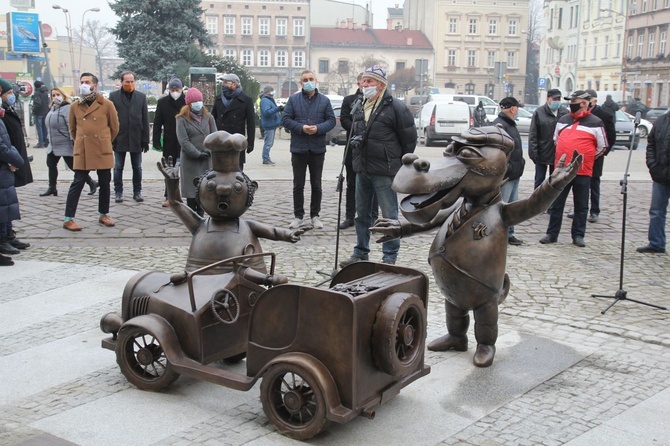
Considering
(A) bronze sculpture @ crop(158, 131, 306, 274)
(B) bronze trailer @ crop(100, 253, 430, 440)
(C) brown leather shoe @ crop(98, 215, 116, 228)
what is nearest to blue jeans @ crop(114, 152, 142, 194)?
(C) brown leather shoe @ crop(98, 215, 116, 228)

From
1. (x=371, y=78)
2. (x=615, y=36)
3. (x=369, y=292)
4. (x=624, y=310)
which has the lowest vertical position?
(x=624, y=310)

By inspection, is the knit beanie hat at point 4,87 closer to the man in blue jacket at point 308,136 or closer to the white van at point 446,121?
the man in blue jacket at point 308,136

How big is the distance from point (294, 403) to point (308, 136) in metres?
5.81

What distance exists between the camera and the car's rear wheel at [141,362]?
413 centimetres

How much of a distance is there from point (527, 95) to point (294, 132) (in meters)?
83.7

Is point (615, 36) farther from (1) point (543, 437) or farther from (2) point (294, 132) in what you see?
(1) point (543, 437)

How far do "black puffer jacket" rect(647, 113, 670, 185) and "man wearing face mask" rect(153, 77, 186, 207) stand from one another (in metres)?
6.34

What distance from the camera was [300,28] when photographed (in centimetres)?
8638

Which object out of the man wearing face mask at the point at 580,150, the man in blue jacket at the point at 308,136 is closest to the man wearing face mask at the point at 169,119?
the man in blue jacket at the point at 308,136

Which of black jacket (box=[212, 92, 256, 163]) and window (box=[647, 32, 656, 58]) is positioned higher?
window (box=[647, 32, 656, 58])

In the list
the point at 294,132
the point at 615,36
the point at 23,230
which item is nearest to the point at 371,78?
the point at 294,132

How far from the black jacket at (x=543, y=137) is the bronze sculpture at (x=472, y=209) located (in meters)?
5.53

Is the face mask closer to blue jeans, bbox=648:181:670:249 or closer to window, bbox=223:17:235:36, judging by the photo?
blue jeans, bbox=648:181:670:249

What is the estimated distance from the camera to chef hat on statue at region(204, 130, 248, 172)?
182 inches
